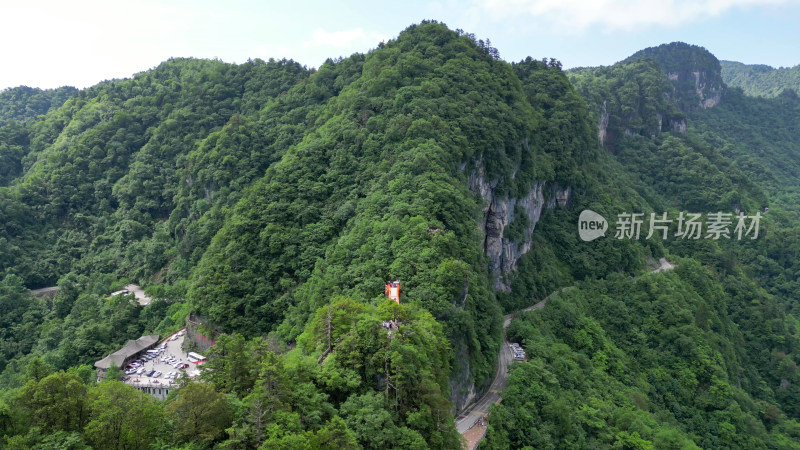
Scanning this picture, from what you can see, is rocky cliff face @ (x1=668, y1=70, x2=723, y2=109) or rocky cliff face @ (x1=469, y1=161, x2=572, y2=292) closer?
rocky cliff face @ (x1=469, y1=161, x2=572, y2=292)

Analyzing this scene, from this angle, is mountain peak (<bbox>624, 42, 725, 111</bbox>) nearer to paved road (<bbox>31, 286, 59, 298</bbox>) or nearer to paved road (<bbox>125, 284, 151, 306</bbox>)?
paved road (<bbox>125, 284, 151, 306</bbox>)

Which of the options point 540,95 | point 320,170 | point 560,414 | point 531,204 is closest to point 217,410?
point 560,414

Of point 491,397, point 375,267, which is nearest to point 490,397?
point 491,397

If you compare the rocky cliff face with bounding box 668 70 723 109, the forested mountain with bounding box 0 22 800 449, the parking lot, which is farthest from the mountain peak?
the parking lot

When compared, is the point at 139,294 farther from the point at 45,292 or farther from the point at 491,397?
the point at 491,397

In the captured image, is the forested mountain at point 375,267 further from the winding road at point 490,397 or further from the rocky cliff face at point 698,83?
the rocky cliff face at point 698,83

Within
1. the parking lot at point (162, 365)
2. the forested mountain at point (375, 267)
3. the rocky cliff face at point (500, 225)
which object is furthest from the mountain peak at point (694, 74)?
the parking lot at point (162, 365)

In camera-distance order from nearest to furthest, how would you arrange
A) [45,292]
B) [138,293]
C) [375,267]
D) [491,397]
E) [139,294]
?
[375,267] < [491,397] < [139,294] < [138,293] < [45,292]
